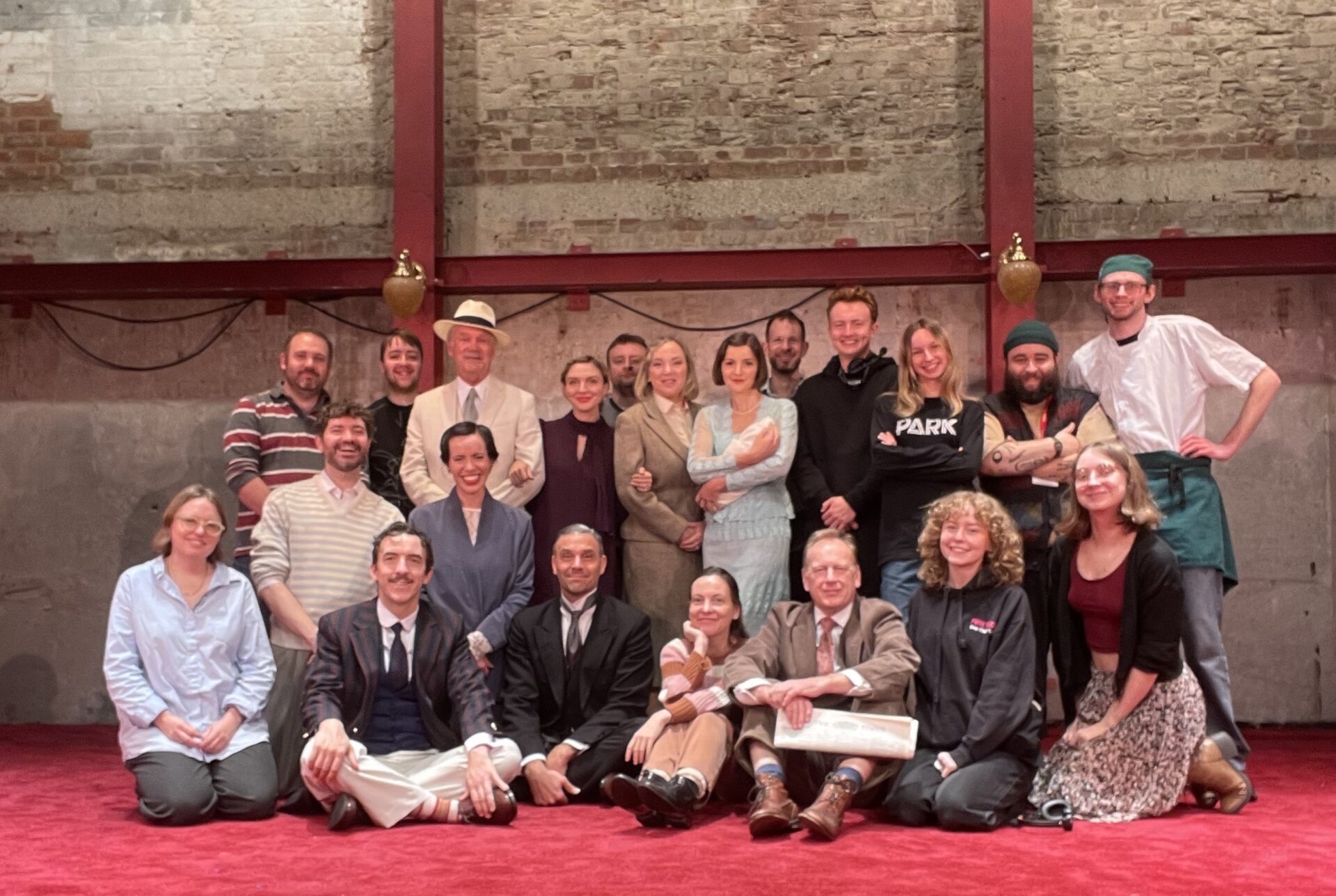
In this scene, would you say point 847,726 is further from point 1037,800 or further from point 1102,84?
point 1102,84

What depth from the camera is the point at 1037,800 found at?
4.65 metres

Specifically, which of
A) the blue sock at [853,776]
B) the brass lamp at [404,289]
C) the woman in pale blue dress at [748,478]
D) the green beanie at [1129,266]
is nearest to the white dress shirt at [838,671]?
the blue sock at [853,776]

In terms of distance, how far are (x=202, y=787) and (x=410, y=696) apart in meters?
0.75

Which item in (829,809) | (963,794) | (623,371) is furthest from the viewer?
(623,371)

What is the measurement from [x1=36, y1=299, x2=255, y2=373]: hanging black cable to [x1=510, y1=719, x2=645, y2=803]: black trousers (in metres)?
3.90

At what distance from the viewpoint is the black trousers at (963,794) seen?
14.7 feet

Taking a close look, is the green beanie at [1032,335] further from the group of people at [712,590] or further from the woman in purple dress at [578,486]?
the woman in purple dress at [578,486]

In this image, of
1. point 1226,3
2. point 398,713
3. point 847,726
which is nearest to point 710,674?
point 847,726

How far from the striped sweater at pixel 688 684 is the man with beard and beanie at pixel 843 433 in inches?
30.5

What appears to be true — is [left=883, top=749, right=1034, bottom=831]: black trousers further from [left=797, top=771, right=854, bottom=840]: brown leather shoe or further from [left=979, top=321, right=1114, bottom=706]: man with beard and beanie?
[left=979, top=321, right=1114, bottom=706]: man with beard and beanie

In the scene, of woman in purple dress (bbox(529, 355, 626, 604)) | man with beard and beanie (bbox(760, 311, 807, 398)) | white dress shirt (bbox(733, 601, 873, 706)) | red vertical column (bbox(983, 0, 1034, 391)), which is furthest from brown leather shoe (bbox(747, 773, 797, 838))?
red vertical column (bbox(983, 0, 1034, 391))

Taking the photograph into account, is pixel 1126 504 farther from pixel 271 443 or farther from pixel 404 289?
pixel 404 289

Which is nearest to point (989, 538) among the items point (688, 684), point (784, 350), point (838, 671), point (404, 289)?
point (838, 671)

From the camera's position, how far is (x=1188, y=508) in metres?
5.27
